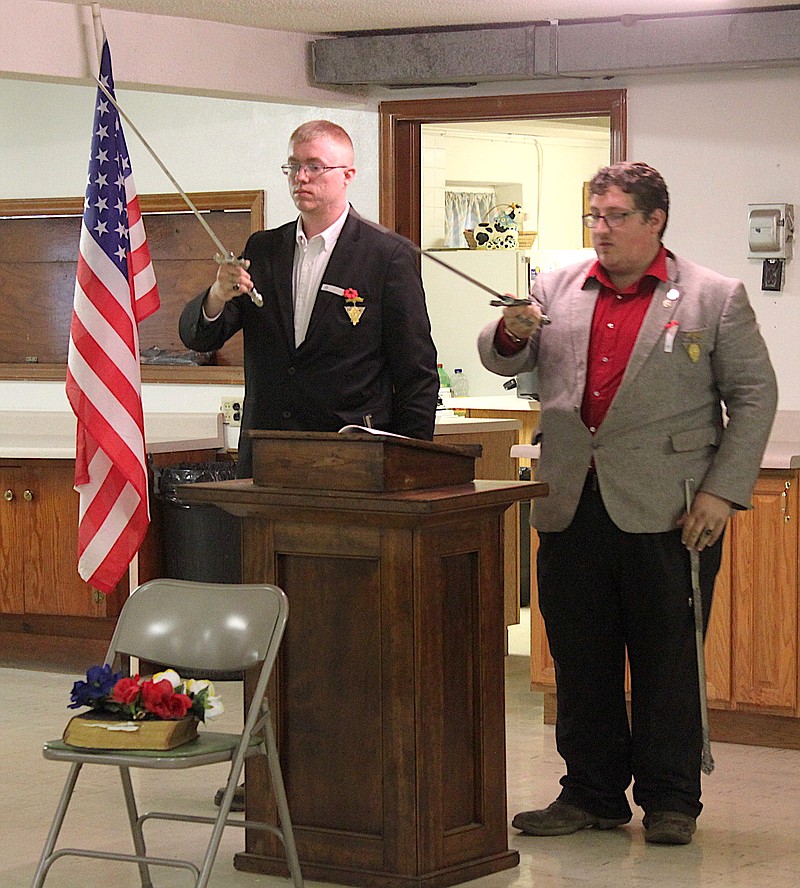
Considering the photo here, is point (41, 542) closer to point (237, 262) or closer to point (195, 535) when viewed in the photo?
point (195, 535)

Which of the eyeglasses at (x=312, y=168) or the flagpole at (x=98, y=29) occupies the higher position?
the flagpole at (x=98, y=29)

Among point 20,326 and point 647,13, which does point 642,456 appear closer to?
point 647,13

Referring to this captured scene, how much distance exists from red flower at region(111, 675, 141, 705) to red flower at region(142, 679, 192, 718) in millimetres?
23

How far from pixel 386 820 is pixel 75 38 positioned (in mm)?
2864

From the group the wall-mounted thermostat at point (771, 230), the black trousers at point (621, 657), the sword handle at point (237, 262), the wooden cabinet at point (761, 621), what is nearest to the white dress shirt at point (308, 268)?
the sword handle at point (237, 262)

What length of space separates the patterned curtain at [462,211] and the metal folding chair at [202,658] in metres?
5.86

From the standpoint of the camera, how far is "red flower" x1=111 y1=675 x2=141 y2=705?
3146 mm

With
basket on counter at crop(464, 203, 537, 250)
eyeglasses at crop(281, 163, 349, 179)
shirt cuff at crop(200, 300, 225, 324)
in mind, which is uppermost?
basket on counter at crop(464, 203, 537, 250)

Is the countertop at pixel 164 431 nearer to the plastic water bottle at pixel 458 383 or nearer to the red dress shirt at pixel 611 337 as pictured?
the red dress shirt at pixel 611 337

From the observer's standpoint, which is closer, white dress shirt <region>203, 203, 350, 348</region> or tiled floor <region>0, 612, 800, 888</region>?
tiled floor <region>0, 612, 800, 888</region>

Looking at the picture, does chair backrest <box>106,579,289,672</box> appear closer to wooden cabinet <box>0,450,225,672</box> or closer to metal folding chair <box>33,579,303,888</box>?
→ metal folding chair <box>33,579,303,888</box>

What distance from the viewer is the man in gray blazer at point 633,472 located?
376 centimetres

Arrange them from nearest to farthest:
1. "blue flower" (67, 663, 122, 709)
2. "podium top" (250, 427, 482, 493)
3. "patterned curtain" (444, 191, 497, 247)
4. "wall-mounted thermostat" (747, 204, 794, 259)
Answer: "blue flower" (67, 663, 122, 709)
"podium top" (250, 427, 482, 493)
"wall-mounted thermostat" (747, 204, 794, 259)
"patterned curtain" (444, 191, 497, 247)

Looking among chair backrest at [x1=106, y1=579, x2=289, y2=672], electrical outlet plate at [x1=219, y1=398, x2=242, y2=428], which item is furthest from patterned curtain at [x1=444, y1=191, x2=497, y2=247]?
chair backrest at [x1=106, y1=579, x2=289, y2=672]
